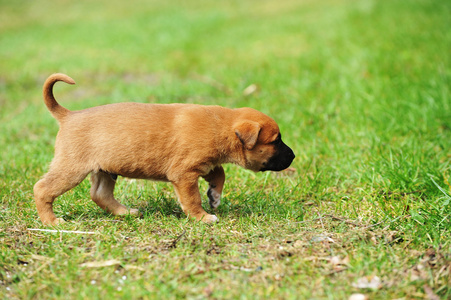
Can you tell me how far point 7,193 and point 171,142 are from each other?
1.83 m

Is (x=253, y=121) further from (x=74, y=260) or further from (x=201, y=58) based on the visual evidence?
(x=201, y=58)

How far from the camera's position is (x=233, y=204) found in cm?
466

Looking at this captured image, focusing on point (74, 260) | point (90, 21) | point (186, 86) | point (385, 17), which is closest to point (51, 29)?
point (90, 21)

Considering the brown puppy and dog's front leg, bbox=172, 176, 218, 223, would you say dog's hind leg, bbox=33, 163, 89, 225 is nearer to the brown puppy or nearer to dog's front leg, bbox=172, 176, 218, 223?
the brown puppy

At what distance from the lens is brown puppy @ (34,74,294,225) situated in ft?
13.0

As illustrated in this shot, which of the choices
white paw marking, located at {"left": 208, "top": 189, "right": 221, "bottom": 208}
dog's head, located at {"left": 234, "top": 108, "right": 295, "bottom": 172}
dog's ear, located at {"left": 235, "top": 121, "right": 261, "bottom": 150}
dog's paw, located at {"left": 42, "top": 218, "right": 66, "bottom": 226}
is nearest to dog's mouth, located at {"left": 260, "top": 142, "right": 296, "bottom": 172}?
dog's head, located at {"left": 234, "top": 108, "right": 295, "bottom": 172}

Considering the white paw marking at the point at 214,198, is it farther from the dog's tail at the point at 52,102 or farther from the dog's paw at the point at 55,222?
the dog's tail at the point at 52,102

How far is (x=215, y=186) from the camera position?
4.45m

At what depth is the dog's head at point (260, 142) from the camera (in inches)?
161

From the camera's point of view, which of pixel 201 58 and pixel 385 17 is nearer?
pixel 201 58

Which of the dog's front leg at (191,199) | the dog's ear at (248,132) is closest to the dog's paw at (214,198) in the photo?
the dog's front leg at (191,199)

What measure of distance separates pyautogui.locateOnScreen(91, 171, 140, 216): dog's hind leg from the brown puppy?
5.7 inches

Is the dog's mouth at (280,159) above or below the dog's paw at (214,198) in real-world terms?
above

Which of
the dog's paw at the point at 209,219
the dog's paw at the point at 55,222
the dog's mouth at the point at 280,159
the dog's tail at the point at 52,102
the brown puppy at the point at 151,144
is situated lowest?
the dog's paw at the point at 209,219
